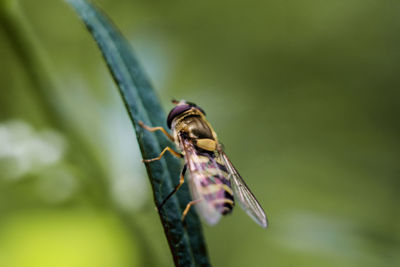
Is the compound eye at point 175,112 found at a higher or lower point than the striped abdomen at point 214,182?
higher

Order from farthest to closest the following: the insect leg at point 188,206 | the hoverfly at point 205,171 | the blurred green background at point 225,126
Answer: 1. the blurred green background at point 225,126
2. the hoverfly at point 205,171
3. the insect leg at point 188,206

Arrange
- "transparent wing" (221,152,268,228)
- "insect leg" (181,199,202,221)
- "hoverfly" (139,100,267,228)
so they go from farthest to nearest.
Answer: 1. "transparent wing" (221,152,268,228)
2. "hoverfly" (139,100,267,228)
3. "insect leg" (181,199,202,221)

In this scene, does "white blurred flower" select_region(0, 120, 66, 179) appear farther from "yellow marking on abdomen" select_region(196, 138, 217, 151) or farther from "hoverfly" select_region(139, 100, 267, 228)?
"yellow marking on abdomen" select_region(196, 138, 217, 151)

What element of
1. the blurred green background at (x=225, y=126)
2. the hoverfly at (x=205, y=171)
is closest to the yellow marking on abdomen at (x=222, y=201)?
the hoverfly at (x=205, y=171)

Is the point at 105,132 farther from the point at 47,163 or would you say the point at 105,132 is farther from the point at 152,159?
the point at 152,159

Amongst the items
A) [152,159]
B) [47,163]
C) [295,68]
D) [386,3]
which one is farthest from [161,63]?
[386,3]

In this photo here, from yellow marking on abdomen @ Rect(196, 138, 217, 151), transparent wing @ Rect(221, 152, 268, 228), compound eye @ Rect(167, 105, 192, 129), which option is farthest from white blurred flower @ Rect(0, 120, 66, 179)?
transparent wing @ Rect(221, 152, 268, 228)

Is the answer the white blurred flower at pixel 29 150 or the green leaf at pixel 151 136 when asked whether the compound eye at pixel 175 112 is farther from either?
the white blurred flower at pixel 29 150
